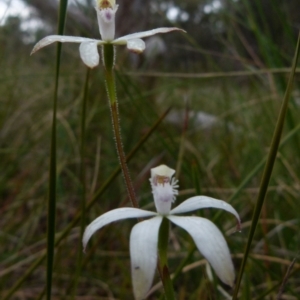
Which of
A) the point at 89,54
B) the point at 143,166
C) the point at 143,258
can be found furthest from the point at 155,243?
the point at 143,166

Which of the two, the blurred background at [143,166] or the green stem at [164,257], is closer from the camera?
the green stem at [164,257]

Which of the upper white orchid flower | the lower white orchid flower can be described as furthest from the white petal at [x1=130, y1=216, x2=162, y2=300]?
the upper white orchid flower

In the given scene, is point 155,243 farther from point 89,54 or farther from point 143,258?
point 89,54

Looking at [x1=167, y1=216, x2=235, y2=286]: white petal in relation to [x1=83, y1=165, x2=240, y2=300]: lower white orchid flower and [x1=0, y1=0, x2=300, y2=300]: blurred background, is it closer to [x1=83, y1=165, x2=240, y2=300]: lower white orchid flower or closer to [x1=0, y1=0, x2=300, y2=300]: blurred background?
[x1=83, y1=165, x2=240, y2=300]: lower white orchid flower

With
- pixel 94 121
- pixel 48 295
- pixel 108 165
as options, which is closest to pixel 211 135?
pixel 94 121

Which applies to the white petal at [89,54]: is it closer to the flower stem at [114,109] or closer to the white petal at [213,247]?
the flower stem at [114,109]

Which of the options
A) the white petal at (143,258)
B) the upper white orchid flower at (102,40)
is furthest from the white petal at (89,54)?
the white petal at (143,258)

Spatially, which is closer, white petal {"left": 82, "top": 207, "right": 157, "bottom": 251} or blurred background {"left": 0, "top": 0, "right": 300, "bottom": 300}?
white petal {"left": 82, "top": 207, "right": 157, "bottom": 251}
